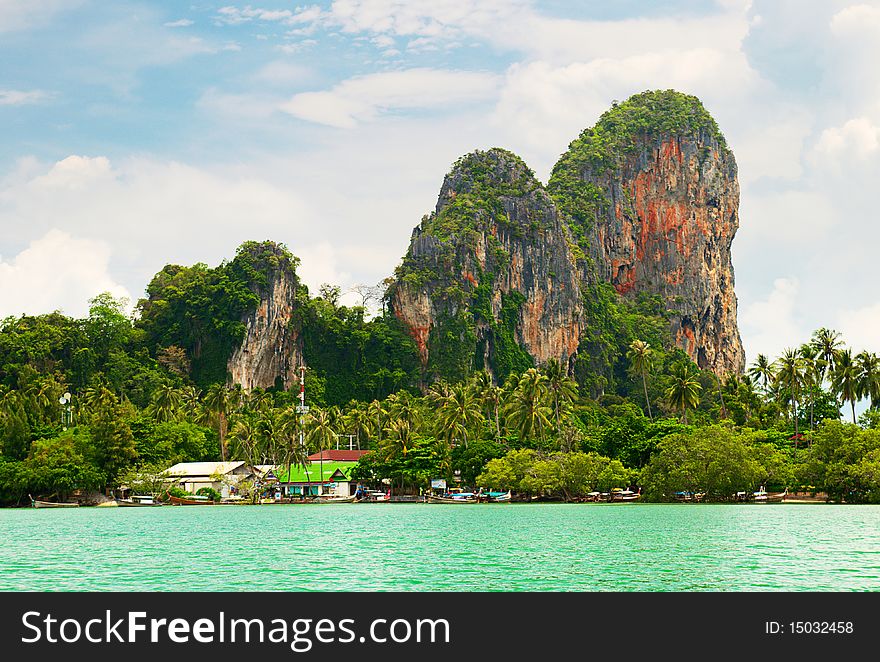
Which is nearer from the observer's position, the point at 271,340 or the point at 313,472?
the point at 313,472

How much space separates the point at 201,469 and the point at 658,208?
104 meters

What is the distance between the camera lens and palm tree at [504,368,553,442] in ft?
284

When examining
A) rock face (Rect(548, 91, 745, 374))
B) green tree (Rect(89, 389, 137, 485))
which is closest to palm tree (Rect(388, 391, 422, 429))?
green tree (Rect(89, 389, 137, 485))

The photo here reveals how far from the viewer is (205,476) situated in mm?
87062

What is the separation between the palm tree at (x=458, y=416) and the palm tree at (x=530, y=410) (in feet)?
12.4

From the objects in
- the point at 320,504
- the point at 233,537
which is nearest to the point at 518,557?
the point at 233,537

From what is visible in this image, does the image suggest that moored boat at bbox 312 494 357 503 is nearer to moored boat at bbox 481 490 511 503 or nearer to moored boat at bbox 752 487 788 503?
moored boat at bbox 481 490 511 503

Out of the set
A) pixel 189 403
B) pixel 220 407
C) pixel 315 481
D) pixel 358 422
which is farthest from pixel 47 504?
pixel 358 422

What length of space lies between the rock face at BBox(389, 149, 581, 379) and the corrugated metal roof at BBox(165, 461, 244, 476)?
50.6 meters

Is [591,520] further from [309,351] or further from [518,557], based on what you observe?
[309,351]

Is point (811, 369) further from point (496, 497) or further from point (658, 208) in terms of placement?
point (658, 208)

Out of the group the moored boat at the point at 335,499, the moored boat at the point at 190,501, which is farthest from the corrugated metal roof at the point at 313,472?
the moored boat at the point at 190,501
